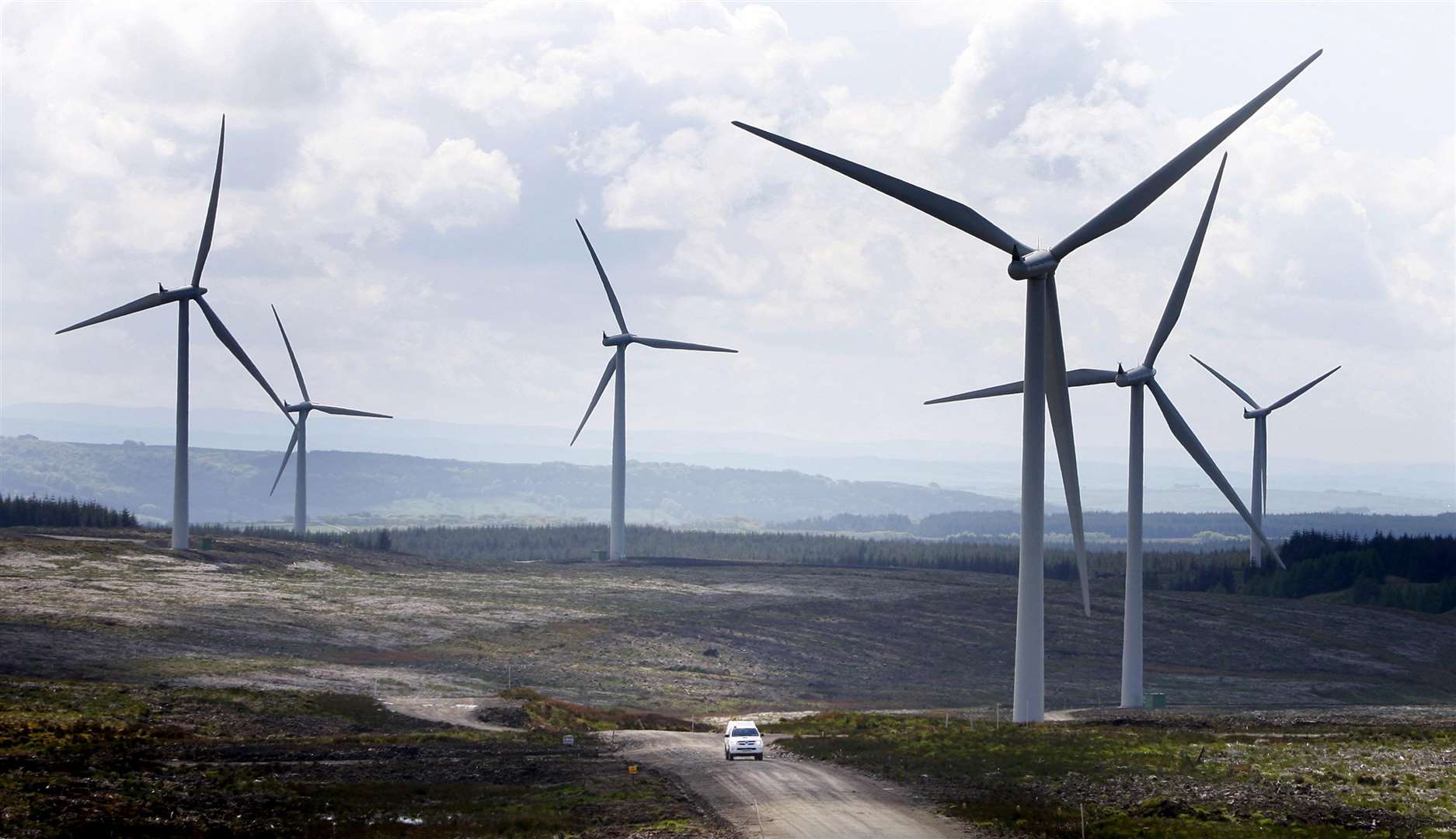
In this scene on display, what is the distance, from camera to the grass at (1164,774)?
44000 mm

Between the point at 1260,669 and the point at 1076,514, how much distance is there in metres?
68.8

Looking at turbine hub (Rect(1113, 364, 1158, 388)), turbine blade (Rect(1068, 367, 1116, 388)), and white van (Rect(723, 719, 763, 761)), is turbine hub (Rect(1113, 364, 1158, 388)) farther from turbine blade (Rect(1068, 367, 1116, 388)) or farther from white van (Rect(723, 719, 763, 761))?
white van (Rect(723, 719, 763, 761))

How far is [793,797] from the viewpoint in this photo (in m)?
48.8

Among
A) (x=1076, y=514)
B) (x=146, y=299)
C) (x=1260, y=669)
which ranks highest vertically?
(x=146, y=299)

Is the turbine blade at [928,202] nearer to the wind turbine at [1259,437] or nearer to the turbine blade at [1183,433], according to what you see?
the turbine blade at [1183,433]

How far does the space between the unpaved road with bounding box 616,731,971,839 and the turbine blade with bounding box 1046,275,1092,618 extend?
49.4 feet

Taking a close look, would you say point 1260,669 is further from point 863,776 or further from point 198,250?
point 198,250

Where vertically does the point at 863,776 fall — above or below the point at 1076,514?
below

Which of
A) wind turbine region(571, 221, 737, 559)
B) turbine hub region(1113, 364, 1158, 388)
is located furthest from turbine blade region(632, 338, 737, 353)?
turbine hub region(1113, 364, 1158, 388)

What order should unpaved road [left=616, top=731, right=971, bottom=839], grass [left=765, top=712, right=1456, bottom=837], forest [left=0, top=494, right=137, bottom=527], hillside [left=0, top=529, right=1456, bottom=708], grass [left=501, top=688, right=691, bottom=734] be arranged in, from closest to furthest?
unpaved road [left=616, top=731, right=971, bottom=839], grass [left=765, top=712, right=1456, bottom=837], grass [left=501, top=688, right=691, bottom=734], hillside [left=0, top=529, right=1456, bottom=708], forest [left=0, top=494, right=137, bottom=527]

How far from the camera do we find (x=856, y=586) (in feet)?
533

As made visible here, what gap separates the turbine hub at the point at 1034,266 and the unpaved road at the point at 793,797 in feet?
71.6

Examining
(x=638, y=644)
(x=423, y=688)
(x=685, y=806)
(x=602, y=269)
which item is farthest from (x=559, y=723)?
(x=602, y=269)

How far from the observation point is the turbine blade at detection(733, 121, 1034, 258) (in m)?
57.9
